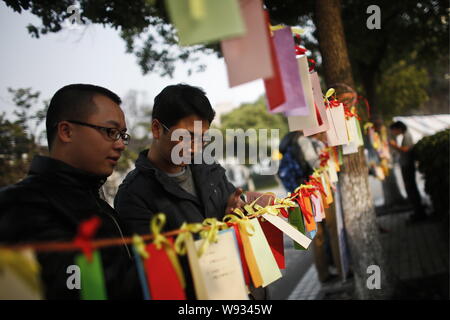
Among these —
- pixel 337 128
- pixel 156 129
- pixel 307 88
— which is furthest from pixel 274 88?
pixel 337 128

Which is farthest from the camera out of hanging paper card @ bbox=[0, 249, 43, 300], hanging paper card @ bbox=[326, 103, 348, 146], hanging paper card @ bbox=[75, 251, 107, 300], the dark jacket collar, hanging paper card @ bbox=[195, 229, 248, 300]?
hanging paper card @ bbox=[326, 103, 348, 146]

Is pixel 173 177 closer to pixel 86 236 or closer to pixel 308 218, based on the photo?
pixel 308 218

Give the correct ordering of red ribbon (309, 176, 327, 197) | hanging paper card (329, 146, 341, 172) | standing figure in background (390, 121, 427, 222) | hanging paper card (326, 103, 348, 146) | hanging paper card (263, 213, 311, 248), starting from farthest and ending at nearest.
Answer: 1. standing figure in background (390, 121, 427, 222)
2. hanging paper card (329, 146, 341, 172)
3. hanging paper card (326, 103, 348, 146)
4. red ribbon (309, 176, 327, 197)
5. hanging paper card (263, 213, 311, 248)

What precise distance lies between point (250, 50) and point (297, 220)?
118 centimetres

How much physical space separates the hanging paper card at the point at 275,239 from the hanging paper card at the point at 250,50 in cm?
95

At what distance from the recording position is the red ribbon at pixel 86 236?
917 mm

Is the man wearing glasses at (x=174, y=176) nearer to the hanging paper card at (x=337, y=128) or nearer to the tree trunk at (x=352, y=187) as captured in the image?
the hanging paper card at (x=337, y=128)

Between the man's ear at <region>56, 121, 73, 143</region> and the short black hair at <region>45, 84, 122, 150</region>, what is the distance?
0.09 ft

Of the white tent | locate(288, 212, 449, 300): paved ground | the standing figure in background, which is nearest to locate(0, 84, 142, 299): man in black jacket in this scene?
locate(288, 212, 449, 300): paved ground

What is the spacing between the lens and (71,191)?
139cm

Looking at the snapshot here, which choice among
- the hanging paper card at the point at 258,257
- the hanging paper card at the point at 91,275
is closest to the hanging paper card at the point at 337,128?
the hanging paper card at the point at 258,257

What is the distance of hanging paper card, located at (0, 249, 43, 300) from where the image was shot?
2.78 feet

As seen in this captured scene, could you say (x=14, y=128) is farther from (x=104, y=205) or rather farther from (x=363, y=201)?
(x=363, y=201)

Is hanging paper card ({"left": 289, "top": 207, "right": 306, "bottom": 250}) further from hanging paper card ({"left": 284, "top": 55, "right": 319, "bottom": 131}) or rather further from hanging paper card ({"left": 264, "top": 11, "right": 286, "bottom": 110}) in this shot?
hanging paper card ({"left": 264, "top": 11, "right": 286, "bottom": 110})
